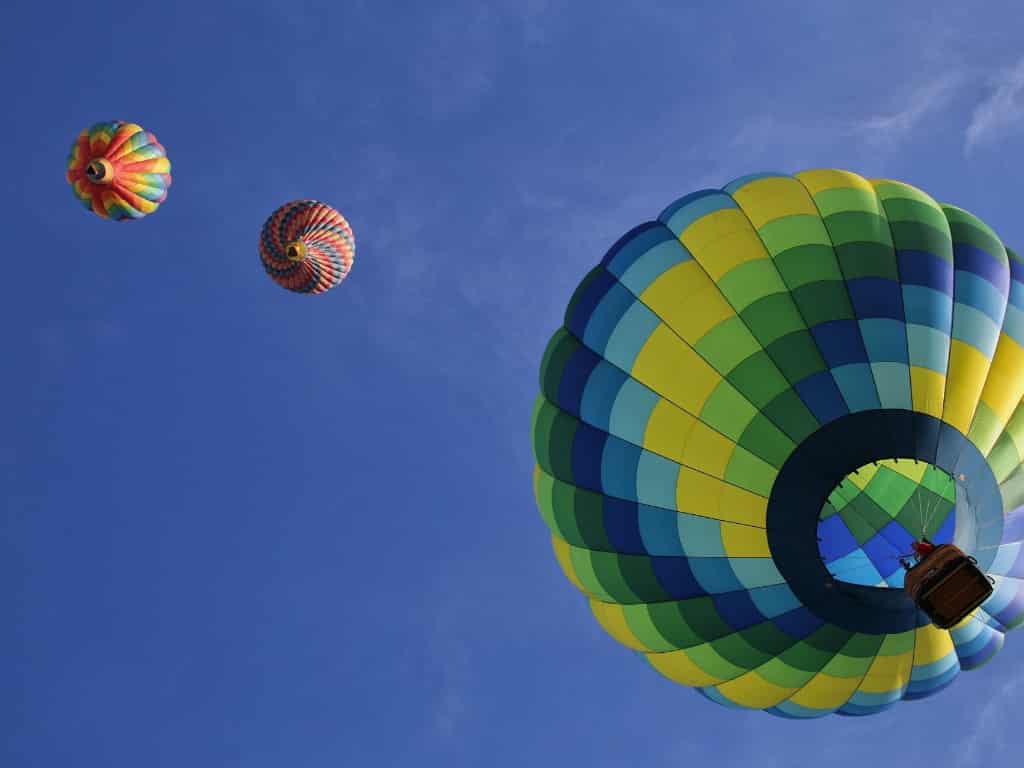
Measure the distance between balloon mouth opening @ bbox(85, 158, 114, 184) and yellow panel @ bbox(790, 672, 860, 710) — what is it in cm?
1336

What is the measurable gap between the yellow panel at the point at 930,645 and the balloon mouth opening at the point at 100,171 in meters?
14.1

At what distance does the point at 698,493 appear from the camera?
989cm

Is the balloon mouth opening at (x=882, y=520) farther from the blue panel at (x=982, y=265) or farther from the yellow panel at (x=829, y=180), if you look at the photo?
the yellow panel at (x=829, y=180)

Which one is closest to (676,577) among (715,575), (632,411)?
(715,575)

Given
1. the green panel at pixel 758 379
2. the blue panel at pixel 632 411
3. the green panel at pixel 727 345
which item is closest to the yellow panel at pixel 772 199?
the green panel at pixel 727 345

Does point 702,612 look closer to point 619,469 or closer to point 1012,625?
point 619,469

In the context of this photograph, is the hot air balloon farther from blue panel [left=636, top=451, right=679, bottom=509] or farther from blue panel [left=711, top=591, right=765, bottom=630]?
blue panel [left=711, top=591, right=765, bottom=630]

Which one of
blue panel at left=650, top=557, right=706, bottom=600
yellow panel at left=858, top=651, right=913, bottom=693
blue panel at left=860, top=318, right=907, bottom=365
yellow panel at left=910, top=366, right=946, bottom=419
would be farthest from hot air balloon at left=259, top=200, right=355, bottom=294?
yellow panel at left=858, top=651, right=913, bottom=693

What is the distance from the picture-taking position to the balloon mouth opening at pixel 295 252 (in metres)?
17.5

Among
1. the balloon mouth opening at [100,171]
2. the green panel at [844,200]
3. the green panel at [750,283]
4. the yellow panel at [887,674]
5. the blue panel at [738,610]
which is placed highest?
the balloon mouth opening at [100,171]

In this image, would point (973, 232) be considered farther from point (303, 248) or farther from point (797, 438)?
point (303, 248)

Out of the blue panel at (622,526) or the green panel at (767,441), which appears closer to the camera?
the green panel at (767,441)

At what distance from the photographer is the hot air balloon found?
17.6 meters

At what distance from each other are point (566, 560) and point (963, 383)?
4.93 m
